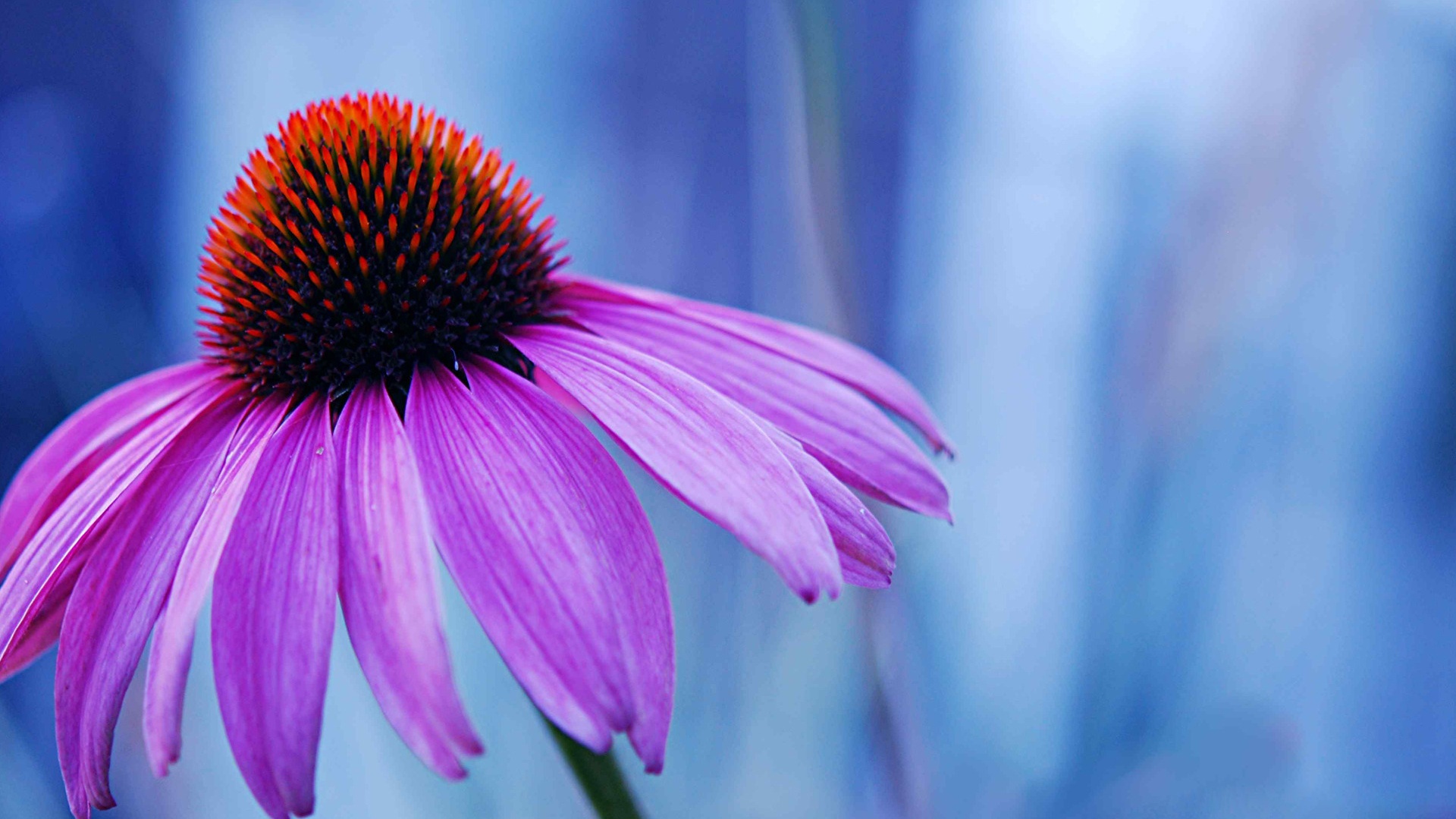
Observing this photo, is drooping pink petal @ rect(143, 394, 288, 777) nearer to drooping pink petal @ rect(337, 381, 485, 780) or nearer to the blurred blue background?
drooping pink petal @ rect(337, 381, 485, 780)

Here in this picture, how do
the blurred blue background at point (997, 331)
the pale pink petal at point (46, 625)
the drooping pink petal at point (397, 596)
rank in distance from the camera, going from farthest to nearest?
the blurred blue background at point (997, 331), the pale pink petal at point (46, 625), the drooping pink petal at point (397, 596)

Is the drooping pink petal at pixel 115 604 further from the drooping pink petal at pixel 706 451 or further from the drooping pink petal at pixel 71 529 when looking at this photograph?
the drooping pink petal at pixel 706 451

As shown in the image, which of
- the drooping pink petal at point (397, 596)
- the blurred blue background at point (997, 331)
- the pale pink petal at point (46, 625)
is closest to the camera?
the drooping pink petal at point (397, 596)

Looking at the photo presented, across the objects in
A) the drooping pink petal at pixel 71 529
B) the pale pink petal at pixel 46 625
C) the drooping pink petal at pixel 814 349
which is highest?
the drooping pink petal at pixel 814 349

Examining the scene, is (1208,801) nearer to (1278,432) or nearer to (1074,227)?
(1278,432)

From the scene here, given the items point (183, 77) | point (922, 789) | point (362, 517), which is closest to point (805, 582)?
point (362, 517)

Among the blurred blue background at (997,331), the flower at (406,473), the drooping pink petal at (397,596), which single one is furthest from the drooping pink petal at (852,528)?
the blurred blue background at (997,331)

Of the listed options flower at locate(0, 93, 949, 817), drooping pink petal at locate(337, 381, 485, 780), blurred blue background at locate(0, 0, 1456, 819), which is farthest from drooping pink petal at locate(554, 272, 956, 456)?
blurred blue background at locate(0, 0, 1456, 819)
